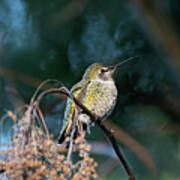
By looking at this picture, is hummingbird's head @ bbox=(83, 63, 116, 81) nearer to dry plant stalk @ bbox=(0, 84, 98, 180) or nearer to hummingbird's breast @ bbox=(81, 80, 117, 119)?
hummingbird's breast @ bbox=(81, 80, 117, 119)

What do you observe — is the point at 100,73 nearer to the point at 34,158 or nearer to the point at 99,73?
the point at 99,73

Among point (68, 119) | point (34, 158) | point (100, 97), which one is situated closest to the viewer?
point (34, 158)

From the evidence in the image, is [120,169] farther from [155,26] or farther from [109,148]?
[155,26]

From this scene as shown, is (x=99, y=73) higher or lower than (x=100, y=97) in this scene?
higher

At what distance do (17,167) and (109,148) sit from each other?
1973 mm

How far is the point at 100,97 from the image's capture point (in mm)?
2225

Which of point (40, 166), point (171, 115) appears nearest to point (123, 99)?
point (171, 115)

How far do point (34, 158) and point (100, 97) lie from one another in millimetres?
1227

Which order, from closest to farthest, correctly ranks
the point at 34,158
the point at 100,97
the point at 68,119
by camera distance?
the point at 34,158
the point at 68,119
the point at 100,97

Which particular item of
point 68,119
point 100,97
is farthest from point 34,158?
point 100,97

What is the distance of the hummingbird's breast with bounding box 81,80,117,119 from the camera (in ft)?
7.22

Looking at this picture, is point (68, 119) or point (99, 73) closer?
point (68, 119)

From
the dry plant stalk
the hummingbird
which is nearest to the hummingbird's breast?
the hummingbird

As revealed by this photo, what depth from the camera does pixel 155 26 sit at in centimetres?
270
